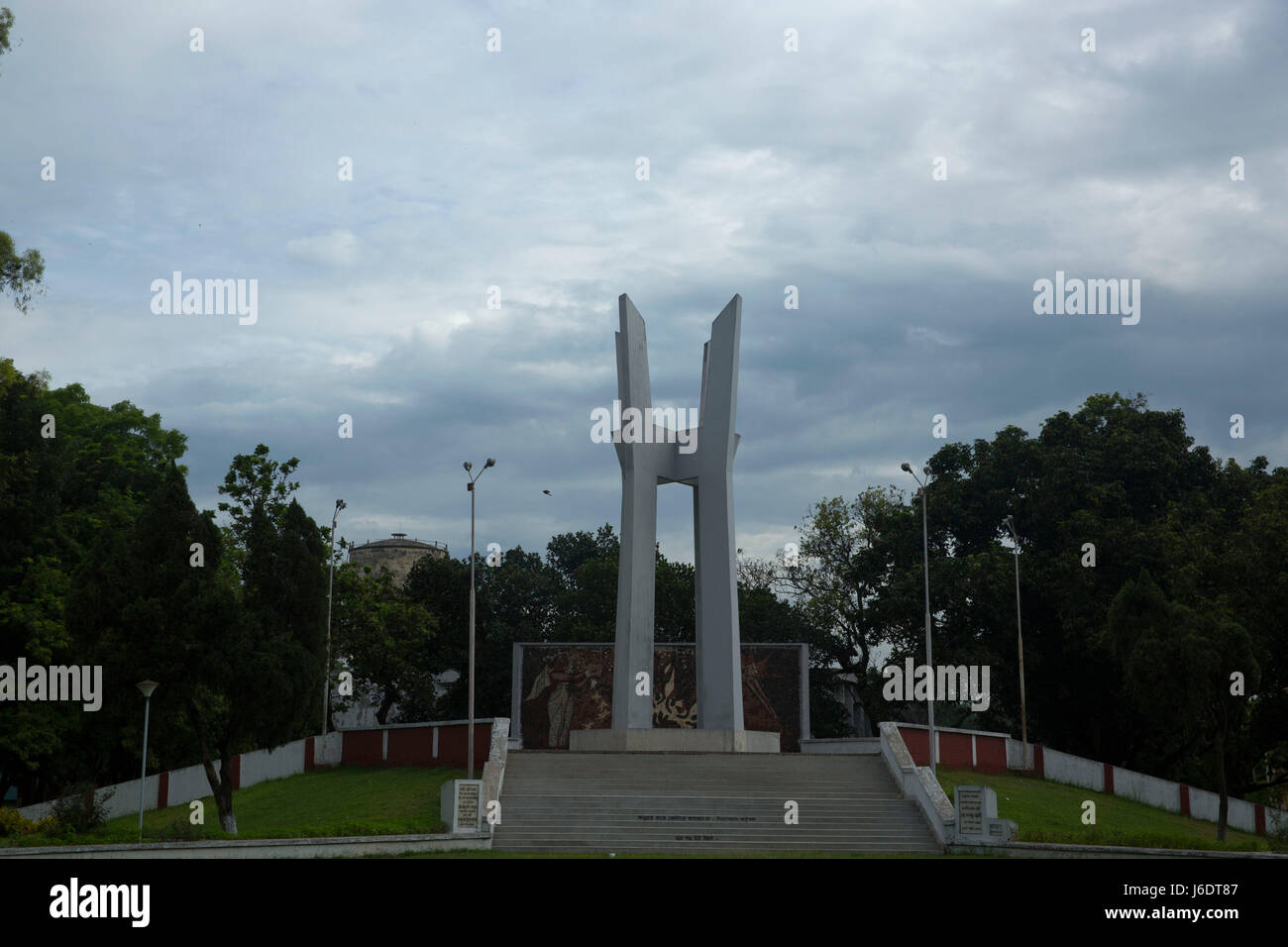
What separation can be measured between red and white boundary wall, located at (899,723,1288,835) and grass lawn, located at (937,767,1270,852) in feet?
1.79

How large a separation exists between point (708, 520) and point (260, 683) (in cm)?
1302

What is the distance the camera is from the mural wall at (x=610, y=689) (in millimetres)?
36625

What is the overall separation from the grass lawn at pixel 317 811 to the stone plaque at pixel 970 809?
9.07 meters

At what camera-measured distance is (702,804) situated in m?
23.4

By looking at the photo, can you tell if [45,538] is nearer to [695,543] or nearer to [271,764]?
[271,764]

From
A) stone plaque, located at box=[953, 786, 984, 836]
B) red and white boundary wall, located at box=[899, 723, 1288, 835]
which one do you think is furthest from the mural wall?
stone plaque, located at box=[953, 786, 984, 836]

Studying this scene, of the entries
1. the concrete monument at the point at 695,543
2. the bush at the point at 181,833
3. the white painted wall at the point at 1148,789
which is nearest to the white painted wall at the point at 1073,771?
the white painted wall at the point at 1148,789

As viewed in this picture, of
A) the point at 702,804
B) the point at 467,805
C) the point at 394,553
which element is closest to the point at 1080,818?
the point at 702,804

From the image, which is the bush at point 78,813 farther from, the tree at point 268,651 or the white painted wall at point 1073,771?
the white painted wall at point 1073,771

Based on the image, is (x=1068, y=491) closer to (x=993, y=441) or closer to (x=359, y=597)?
(x=993, y=441)

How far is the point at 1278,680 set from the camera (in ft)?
103

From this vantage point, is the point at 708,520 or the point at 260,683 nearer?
the point at 260,683
